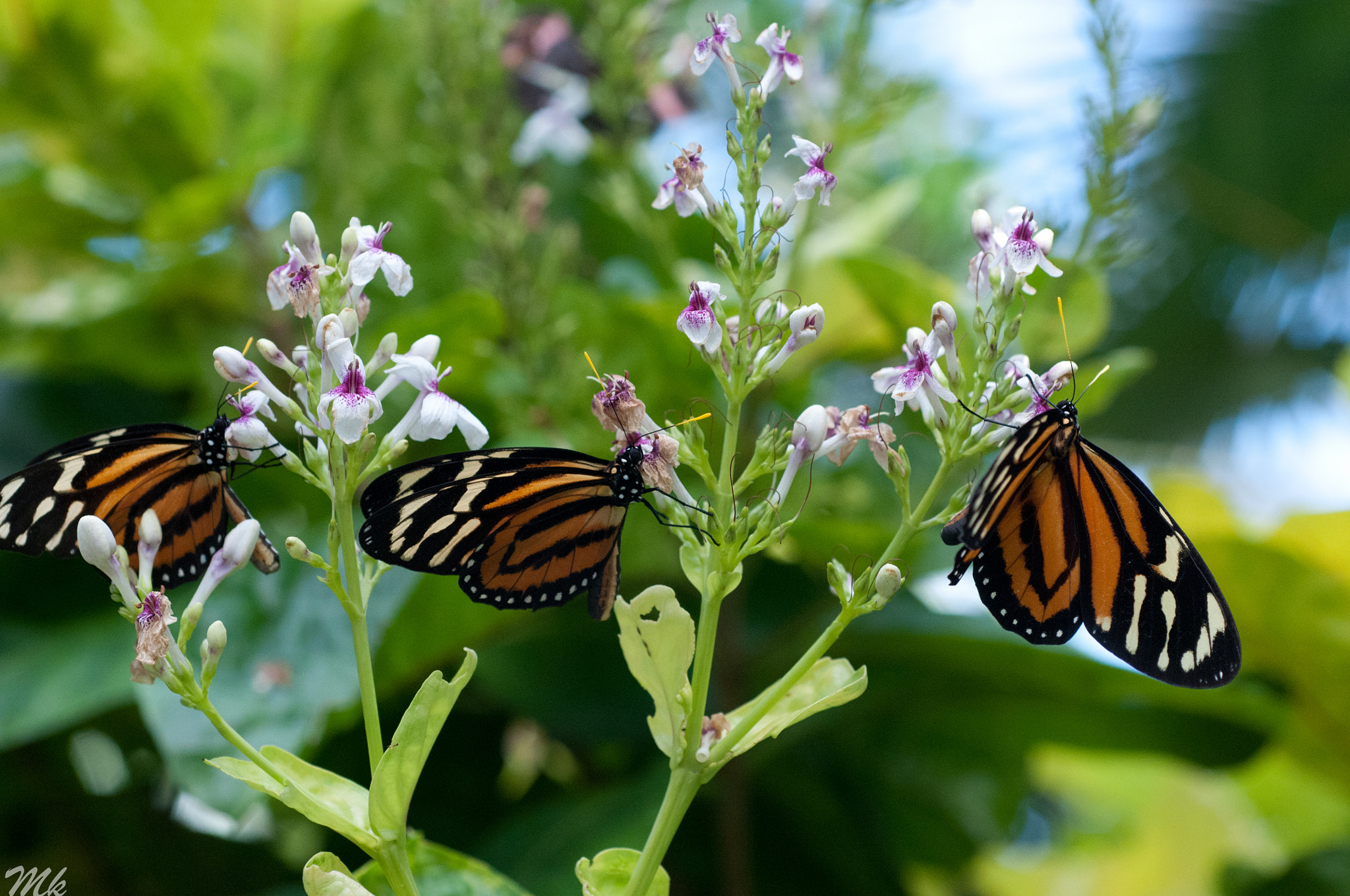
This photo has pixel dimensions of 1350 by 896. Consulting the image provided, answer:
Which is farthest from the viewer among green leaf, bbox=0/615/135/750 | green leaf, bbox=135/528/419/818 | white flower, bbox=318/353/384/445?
green leaf, bbox=0/615/135/750

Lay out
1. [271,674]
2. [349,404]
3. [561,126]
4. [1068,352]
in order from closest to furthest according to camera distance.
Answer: [349,404]
[1068,352]
[271,674]
[561,126]

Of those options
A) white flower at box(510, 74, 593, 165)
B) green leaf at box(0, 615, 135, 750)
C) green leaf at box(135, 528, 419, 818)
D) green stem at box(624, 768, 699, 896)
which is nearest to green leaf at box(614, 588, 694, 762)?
green stem at box(624, 768, 699, 896)

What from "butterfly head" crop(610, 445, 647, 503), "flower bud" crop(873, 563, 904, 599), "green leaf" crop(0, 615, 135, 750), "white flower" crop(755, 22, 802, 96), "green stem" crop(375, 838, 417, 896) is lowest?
"green leaf" crop(0, 615, 135, 750)

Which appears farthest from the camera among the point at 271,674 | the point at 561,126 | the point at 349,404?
the point at 561,126

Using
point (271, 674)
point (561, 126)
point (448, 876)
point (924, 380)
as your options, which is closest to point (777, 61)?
point (924, 380)

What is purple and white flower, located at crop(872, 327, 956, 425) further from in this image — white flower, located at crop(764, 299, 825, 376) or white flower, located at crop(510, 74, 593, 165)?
white flower, located at crop(510, 74, 593, 165)

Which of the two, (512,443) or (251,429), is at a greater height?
(251,429)

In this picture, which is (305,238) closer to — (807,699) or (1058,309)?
(807,699)

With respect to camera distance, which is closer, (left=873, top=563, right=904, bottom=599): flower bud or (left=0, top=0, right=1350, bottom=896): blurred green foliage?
(left=873, top=563, right=904, bottom=599): flower bud

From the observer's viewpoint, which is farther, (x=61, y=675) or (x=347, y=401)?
(x=61, y=675)
